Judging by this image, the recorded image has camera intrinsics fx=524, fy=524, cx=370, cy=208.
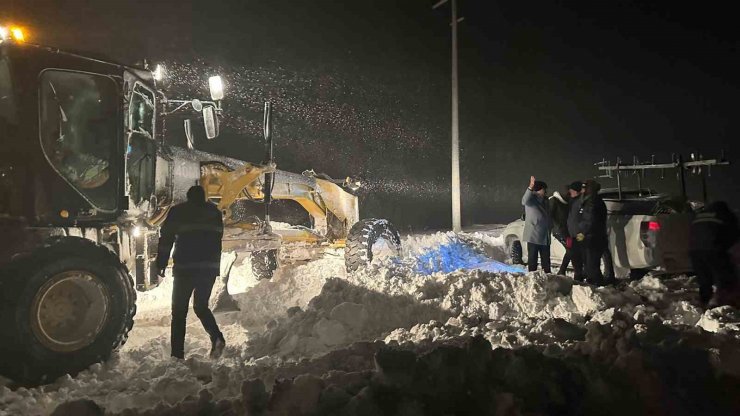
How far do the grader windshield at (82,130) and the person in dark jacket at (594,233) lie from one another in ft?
20.8

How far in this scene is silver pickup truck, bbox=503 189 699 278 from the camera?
25.9 feet

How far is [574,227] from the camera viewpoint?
816 cm

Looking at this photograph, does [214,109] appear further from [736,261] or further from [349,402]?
[736,261]

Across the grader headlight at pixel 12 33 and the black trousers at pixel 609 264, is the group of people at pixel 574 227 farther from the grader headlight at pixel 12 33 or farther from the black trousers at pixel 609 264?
the grader headlight at pixel 12 33

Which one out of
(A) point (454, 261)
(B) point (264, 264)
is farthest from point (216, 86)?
(A) point (454, 261)

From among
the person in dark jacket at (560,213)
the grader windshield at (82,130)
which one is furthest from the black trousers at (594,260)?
the grader windshield at (82,130)

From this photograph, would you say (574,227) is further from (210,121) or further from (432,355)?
(432,355)

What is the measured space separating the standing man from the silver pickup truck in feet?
3.55

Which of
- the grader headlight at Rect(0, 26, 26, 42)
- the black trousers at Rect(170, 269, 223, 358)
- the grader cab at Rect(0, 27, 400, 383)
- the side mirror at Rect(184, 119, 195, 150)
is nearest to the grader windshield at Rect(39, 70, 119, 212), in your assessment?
the grader cab at Rect(0, 27, 400, 383)

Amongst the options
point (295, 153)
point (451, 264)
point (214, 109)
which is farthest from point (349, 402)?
point (295, 153)

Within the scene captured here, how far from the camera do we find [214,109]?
6734 mm

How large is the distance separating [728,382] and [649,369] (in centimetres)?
48

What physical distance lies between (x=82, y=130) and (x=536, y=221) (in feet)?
20.9

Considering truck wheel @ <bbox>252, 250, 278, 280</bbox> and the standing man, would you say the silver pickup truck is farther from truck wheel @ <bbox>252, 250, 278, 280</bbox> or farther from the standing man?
truck wheel @ <bbox>252, 250, 278, 280</bbox>
